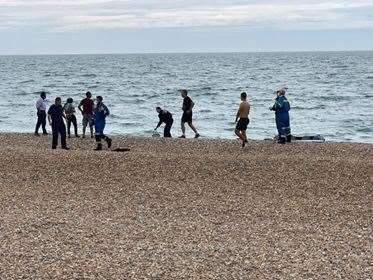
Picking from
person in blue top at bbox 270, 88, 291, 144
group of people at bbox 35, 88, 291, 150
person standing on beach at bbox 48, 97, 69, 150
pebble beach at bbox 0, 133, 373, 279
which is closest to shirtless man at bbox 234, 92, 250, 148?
group of people at bbox 35, 88, 291, 150

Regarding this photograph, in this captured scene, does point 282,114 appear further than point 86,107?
No

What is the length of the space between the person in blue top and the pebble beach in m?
1.83

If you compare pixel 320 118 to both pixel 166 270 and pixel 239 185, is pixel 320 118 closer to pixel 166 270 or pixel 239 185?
pixel 239 185

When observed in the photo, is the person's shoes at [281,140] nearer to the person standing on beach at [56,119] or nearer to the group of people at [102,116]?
the group of people at [102,116]

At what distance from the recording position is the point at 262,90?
5900cm

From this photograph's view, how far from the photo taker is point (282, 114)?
810 inches

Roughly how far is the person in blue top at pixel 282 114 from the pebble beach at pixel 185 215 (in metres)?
1.83

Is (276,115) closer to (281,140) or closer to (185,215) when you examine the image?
(281,140)

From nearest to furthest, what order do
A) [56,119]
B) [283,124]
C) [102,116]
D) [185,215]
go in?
[185,215]
[102,116]
[56,119]
[283,124]

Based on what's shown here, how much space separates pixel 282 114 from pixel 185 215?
371 inches

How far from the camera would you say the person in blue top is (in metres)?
20.3

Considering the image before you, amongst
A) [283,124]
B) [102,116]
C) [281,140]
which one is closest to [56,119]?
[102,116]

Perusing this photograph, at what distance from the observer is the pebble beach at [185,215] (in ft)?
29.1

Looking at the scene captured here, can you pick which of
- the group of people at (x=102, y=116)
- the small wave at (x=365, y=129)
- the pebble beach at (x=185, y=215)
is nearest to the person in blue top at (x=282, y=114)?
the group of people at (x=102, y=116)
